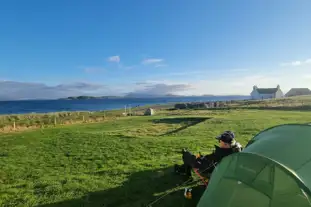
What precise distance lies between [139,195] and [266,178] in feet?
17.2

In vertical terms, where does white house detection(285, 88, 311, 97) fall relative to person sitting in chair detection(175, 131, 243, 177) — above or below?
above

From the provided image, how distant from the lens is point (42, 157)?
55.8ft

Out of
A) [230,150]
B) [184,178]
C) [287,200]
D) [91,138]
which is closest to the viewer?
[287,200]

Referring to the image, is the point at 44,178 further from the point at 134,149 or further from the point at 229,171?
the point at 229,171

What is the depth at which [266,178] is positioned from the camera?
5.63 m

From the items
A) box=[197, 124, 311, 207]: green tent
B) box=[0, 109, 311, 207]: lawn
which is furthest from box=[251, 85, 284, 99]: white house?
box=[197, 124, 311, 207]: green tent

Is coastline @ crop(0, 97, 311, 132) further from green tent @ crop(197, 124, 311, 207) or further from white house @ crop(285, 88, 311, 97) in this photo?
white house @ crop(285, 88, 311, 97)

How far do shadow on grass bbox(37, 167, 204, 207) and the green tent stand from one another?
289 cm

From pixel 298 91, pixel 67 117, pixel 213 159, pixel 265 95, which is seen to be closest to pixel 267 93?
pixel 265 95

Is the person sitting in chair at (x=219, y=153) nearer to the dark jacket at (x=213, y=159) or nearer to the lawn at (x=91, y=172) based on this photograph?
the dark jacket at (x=213, y=159)

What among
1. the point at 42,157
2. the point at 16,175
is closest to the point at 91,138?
the point at 42,157

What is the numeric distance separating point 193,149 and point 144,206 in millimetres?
9200

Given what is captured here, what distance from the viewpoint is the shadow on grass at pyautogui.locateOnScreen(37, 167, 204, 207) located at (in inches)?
350

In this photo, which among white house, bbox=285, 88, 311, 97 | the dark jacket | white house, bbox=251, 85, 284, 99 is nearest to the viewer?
the dark jacket
